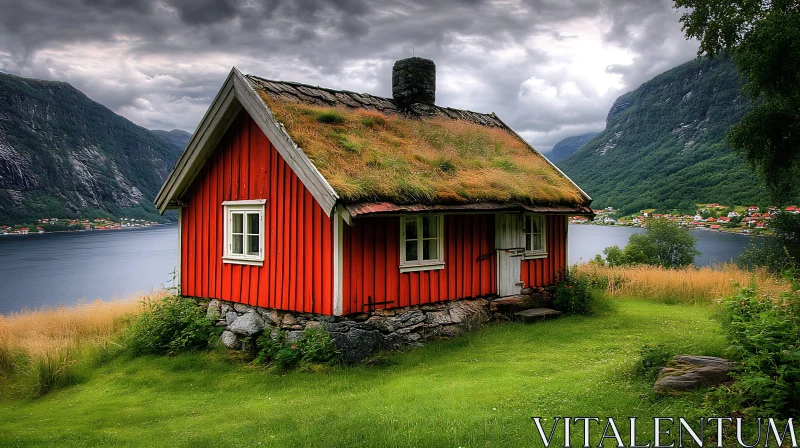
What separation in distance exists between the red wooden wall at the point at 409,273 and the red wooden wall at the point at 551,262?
133 cm

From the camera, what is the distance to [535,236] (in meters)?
13.1

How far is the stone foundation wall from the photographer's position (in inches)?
357

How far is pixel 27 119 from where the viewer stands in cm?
13125

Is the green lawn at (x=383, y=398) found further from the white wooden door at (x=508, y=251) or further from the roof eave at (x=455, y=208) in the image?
the roof eave at (x=455, y=208)

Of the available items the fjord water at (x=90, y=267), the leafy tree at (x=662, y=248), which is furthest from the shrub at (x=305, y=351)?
the leafy tree at (x=662, y=248)

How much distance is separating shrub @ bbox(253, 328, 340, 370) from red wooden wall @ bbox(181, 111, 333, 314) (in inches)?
18.1

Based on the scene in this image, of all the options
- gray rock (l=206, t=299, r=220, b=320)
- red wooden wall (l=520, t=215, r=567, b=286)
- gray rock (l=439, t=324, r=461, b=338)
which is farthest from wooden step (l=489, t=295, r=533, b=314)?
gray rock (l=206, t=299, r=220, b=320)

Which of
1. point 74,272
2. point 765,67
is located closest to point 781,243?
point 765,67

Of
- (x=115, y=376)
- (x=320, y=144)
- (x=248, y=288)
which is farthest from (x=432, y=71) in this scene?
(x=115, y=376)

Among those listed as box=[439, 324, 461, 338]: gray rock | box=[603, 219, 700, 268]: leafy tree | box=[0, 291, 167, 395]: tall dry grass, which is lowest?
box=[0, 291, 167, 395]: tall dry grass

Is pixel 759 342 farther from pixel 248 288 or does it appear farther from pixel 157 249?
pixel 157 249

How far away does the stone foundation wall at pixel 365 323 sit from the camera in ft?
29.8

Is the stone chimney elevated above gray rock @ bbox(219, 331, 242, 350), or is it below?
above

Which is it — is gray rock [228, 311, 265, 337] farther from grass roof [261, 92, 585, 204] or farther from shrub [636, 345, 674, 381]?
shrub [636, 345, 674, 381]
